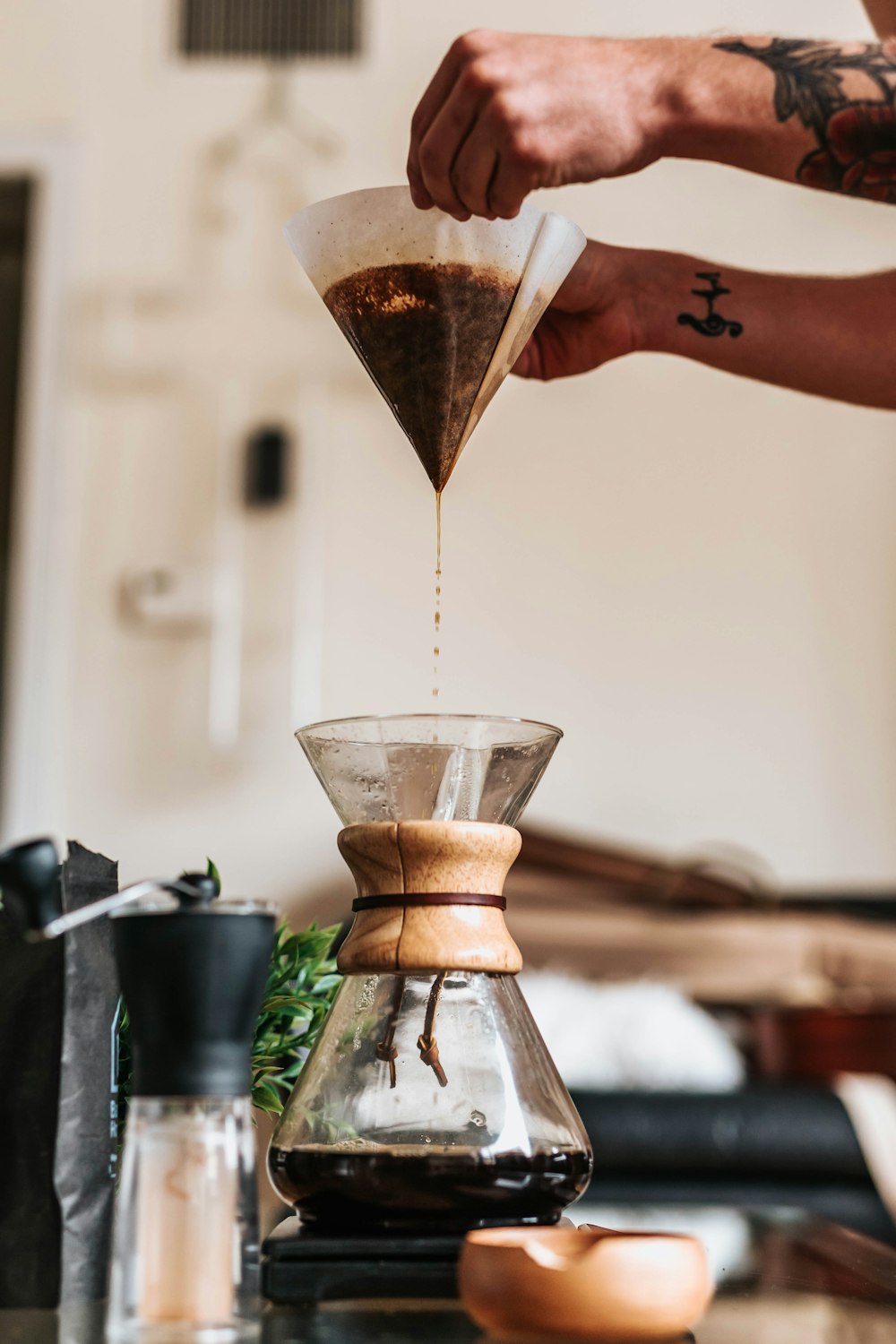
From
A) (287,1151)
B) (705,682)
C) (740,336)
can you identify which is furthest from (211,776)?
(287,1151)

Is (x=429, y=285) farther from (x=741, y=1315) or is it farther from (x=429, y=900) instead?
(x=741, y=1315)

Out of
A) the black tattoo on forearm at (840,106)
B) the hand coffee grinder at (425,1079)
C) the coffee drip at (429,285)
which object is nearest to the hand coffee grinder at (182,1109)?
the hand coffee grinder at (425,1079)

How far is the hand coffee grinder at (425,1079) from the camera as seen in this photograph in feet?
1.85

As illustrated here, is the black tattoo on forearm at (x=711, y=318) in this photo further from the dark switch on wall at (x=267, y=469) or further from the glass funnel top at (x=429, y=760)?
the dark switch on wall at (x=267, y=469)

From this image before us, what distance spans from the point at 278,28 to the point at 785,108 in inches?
100

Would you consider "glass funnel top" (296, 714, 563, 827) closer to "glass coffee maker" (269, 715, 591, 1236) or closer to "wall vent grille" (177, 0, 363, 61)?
"glass coffee maker" (269, 715, 591, 1236)

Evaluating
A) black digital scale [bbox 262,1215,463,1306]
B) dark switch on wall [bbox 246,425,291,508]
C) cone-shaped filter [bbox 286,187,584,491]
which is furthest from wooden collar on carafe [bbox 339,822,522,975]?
dark switch on wall [bbox 246,425,291,508]

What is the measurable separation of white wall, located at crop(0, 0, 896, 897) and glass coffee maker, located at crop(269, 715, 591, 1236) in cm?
231

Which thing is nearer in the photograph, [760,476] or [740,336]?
[740,336]

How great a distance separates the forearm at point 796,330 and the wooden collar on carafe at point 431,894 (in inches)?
25.2

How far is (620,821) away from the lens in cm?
292

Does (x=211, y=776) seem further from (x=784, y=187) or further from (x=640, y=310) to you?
(x=640, y=310)

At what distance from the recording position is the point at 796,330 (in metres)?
1.17

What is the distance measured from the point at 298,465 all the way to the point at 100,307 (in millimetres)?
572
